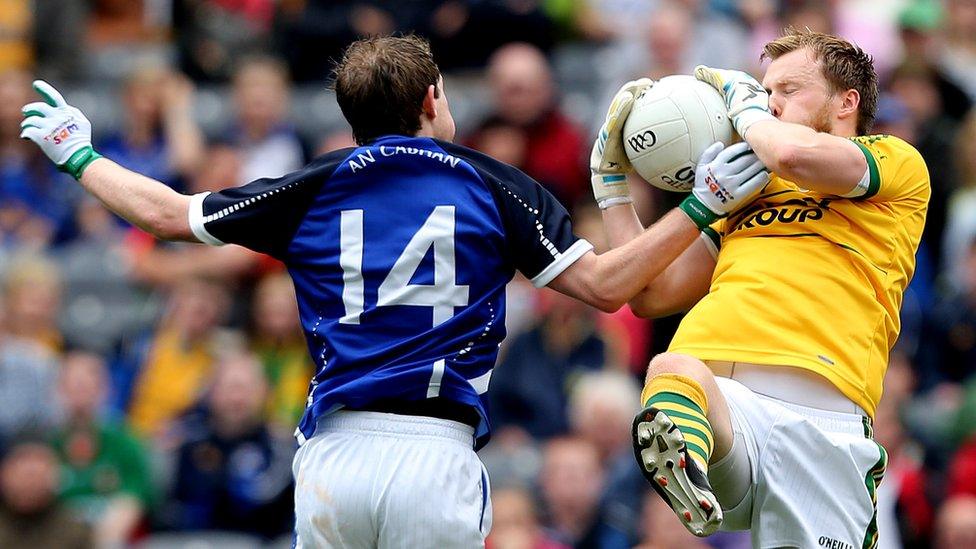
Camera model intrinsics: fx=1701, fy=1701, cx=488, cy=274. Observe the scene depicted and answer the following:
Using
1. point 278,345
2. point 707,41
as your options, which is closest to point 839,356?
point 278,345

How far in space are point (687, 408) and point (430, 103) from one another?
1525mm

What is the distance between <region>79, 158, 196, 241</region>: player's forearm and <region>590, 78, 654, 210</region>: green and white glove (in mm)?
1661

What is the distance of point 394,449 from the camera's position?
602 centimetres

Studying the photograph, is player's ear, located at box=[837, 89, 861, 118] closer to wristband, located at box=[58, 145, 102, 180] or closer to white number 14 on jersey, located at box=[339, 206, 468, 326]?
white number 14 on jersey, located at box=[339, 206, 468, 326]

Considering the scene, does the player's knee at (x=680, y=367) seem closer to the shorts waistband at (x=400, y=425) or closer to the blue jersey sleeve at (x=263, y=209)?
the shorts waistband at (x=400, y=425)

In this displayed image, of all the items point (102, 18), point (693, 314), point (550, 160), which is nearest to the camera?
point (693, 314)

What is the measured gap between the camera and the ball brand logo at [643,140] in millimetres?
6570

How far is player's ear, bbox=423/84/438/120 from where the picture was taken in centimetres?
637

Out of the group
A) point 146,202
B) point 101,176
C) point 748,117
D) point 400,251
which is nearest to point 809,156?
point 748,117

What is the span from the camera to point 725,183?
629 cm

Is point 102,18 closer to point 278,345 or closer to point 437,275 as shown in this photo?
point 278,345

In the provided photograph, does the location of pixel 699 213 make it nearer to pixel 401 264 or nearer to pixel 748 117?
pixel 748 117

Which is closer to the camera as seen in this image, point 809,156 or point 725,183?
point 809,156

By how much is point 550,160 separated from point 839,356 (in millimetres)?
6274
